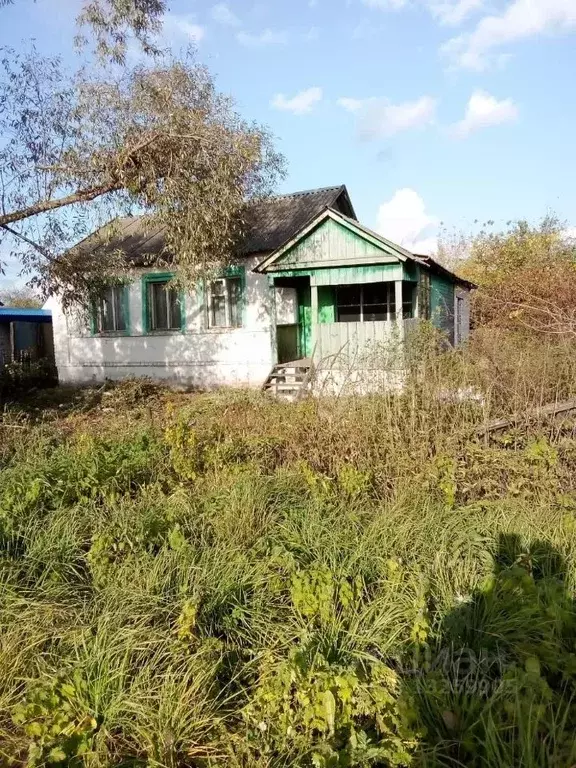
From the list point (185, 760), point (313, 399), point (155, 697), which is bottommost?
point (185, 760)

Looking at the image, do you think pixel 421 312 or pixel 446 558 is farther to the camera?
pixel 421 312

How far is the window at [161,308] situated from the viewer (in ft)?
51.9

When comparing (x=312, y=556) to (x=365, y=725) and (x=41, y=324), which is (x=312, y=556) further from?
(x=41, y=324)

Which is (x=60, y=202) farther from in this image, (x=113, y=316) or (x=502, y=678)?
(x=502, y=678)

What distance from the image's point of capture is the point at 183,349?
51.1 ft

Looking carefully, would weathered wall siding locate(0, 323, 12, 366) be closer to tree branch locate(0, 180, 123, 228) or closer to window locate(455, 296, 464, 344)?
tree branch locate(0, 180, 123, 228)

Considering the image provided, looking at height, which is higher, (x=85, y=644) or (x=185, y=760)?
(x=85, y=644)

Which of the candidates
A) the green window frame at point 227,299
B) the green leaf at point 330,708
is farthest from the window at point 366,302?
the green leaf at point 330,708

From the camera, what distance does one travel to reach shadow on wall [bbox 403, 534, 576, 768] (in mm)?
2338

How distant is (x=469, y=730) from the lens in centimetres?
245

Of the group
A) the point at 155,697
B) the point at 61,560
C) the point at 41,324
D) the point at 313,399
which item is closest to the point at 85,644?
the point at 155,697

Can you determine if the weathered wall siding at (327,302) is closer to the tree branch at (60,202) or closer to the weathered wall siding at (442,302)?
the weathered wall siding at (442,302)

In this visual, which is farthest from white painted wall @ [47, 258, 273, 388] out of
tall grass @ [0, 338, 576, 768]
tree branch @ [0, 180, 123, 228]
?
tall grass @ [0, 338, 576, 768]

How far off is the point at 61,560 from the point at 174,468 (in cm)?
188
